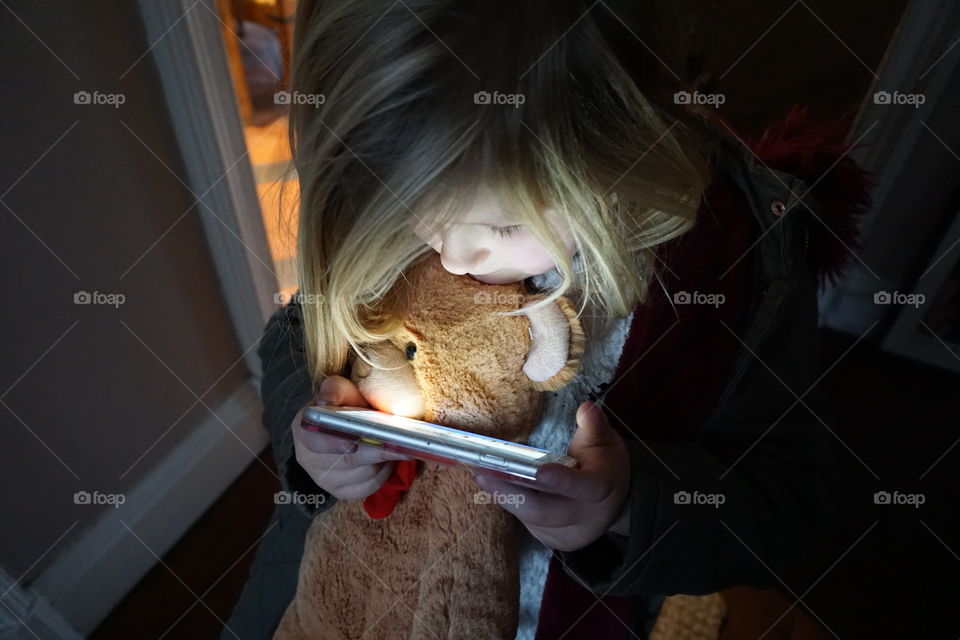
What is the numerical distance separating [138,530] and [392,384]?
3.09ft

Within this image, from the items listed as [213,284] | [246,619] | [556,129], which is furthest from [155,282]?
[556,129]

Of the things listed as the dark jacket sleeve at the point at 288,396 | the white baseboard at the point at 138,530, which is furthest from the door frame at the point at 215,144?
the dark jacket sleeve at the point at 288,396

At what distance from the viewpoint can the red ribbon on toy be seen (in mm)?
496

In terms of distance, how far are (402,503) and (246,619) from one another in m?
0.43

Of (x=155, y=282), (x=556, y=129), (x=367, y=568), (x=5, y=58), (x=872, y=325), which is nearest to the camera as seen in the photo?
(x=556, y=129)

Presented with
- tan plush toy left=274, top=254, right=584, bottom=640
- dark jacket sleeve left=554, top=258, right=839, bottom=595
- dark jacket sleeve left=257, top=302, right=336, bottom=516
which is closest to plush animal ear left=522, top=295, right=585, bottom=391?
tan plush toy left=274, top=254, right=584, bottom=640

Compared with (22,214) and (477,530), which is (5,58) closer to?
(22,214)

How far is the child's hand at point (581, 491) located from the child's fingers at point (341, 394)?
0.13 metres

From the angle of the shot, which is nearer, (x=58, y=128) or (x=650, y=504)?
(x=650, y=504)

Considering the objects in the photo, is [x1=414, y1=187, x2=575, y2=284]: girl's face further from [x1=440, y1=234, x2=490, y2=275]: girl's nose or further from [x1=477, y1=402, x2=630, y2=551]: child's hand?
[x1=477, y1=402, x2=630, y2=551]: child's hand

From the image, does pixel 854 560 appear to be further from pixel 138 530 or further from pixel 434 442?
pixel 138 530

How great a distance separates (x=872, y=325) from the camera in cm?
154

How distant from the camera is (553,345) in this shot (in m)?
0.46

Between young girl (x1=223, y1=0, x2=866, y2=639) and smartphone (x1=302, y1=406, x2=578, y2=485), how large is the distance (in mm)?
21
